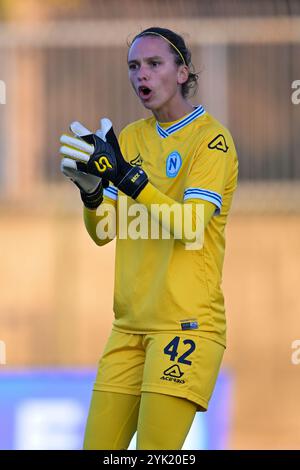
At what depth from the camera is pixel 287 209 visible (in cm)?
702

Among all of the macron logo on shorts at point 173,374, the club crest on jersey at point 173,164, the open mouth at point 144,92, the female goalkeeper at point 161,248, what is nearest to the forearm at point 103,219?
the female goalkeeper at point 161,248

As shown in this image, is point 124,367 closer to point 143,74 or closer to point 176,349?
point 176,349

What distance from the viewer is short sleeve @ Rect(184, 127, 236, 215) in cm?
309

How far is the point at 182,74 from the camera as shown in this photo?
329 centimetres

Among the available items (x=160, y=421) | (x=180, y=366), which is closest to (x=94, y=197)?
(x=180, y=366)

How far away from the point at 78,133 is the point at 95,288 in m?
3.83

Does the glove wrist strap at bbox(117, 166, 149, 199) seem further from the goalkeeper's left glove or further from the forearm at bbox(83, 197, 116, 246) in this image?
the forearm at bbox(83, 197, 116, 246)

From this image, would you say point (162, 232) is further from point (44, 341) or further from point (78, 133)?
point (44, 341)

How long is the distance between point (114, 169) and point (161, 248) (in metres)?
0.28

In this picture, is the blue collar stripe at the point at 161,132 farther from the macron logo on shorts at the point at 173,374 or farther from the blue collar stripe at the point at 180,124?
the macron logo on shorts at the point at 173,374

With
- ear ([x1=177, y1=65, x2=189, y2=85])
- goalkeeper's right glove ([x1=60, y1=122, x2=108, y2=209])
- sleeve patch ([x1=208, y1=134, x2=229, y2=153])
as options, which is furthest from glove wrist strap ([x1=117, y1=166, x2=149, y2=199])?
ear ([x1=177, y1=65, x2=189, y2=85])

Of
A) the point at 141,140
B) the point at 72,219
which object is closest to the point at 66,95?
the point at 72,219

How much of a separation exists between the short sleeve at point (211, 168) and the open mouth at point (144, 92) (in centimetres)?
20

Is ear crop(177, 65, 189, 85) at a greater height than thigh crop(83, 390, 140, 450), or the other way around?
ear crop(177, 65, 189, 85)
